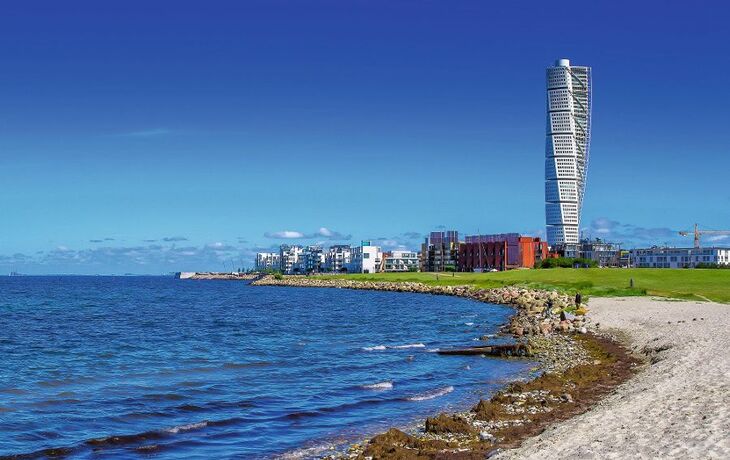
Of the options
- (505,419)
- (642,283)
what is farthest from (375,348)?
(642,283)

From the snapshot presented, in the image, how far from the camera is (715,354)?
27.5 metres

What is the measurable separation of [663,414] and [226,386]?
17.1m

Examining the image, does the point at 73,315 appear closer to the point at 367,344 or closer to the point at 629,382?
the point at 367,344

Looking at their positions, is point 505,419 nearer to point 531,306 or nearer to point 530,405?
point 530,405

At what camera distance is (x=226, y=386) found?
28.6m

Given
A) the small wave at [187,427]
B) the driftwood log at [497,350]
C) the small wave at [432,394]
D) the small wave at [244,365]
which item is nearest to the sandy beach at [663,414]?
the driftwood log at [497,350]

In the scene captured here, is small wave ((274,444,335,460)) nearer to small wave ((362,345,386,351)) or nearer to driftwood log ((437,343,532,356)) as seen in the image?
driftwood log ((437,343,532,356))

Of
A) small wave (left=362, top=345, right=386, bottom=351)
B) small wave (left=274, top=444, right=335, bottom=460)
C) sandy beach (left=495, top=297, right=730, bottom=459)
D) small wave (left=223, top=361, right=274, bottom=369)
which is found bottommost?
small wave (left=223, top=361, right=274, bottom=369)

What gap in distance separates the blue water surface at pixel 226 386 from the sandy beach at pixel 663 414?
17.9ft

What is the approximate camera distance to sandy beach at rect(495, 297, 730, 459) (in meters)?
14.3

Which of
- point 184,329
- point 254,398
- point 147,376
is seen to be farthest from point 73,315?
point 254,398

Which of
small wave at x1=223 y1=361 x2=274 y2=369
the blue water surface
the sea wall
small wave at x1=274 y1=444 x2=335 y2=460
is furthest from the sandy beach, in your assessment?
small wave at x1=223 y1=361 x2=274 y2=369

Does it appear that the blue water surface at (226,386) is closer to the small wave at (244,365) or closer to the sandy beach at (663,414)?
the small wave at (244,365)

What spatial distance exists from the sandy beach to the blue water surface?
5.47 metres
